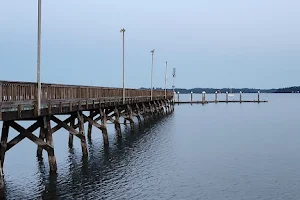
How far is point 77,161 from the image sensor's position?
21.6 meters

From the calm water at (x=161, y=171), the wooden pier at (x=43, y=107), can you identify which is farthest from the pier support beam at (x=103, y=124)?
the calm water at (x=161, y=171)

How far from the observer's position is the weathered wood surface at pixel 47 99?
14270mm

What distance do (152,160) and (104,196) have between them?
7753mm

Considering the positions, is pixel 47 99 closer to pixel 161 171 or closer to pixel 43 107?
pixel 43 107

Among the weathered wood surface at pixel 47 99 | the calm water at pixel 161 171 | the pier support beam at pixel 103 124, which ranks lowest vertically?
the calm water at pixel 161 171

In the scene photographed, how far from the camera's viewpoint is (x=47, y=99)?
17.7 m

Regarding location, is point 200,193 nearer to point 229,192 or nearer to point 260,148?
point 229,192

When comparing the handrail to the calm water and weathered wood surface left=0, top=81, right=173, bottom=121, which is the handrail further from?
the calm water

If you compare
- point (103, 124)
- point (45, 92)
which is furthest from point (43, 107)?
point (103, 124)

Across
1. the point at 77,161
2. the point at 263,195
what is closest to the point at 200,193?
the point at 263,195

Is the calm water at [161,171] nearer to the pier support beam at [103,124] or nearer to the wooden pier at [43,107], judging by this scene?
the pier support beam at [103,124]

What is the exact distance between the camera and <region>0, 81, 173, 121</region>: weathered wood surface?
14270 mm

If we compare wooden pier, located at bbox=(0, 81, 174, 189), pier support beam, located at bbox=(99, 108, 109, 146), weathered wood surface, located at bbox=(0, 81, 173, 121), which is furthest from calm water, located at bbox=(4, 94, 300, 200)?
weathered wood surface, located at bbox=(0, 81, 173, 121)

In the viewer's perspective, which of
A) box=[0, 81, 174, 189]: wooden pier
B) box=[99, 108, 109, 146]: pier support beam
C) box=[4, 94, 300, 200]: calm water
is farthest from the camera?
box=[99, 108, 109, 146]: pier support beam
